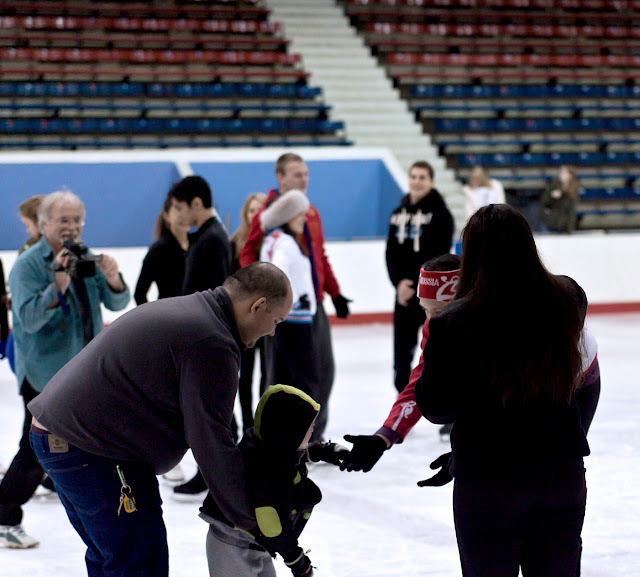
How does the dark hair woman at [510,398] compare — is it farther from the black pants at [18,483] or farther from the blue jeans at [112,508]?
the black pants at [18,483]

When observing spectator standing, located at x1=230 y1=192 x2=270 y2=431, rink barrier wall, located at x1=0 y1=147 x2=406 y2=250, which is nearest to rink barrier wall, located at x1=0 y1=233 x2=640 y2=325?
rink barrier wall, located at x1=0 y1=147 x2=406 y2=250

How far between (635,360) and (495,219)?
612 centimetres

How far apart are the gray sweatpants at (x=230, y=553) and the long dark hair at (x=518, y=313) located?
0.78 m

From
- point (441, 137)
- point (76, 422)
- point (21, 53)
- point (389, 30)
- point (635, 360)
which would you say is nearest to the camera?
point (76, 422)

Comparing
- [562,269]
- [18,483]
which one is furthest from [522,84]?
[18,483]

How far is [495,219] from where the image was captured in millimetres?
1894

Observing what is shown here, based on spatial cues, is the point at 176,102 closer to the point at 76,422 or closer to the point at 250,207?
the point at 250,207

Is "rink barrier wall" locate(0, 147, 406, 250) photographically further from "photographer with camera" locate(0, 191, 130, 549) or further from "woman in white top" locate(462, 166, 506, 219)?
"photographer with camera" locate(0, 191, 130, 549)

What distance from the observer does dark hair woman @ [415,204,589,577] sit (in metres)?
1.86

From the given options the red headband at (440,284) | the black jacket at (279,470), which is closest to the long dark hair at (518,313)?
the red headband at (440,284)

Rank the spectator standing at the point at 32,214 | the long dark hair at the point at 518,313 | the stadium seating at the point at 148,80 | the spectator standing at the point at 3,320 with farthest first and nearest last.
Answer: the stadium seating at the point at 148,80 → the spectator standing at the point at 32,214 → the spectator standing at the point at 3,320 → the long dark hair at the point at 518,313

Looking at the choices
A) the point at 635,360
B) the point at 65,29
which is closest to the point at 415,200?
the point at 635,360

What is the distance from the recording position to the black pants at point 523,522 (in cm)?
186

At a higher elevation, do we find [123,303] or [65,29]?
[65,29]
